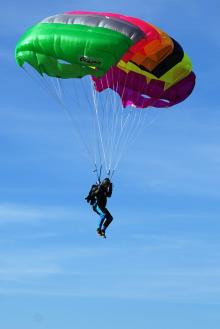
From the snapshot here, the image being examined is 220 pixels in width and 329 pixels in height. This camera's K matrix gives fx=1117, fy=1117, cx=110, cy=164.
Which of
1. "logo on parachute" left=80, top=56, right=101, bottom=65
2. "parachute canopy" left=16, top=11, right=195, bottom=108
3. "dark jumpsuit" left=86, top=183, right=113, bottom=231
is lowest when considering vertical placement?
"dark jumpsuit" left=86, top=183, right=113, bottom=231

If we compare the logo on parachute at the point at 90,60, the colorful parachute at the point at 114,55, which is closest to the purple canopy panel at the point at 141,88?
the colorful parachute at the point at 114,55

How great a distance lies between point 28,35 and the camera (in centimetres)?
3894

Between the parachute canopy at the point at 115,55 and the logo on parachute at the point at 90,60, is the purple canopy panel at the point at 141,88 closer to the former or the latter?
the parachute canopy at the point at 115,55

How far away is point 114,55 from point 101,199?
4.94 metres

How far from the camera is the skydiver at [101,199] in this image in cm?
3812

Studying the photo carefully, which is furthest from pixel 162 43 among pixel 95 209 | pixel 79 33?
pixel 95 209

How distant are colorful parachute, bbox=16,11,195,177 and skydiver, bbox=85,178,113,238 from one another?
3.76m

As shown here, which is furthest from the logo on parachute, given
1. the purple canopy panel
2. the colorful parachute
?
the purple canopy panel

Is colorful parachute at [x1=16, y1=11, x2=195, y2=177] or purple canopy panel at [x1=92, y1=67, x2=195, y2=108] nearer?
colorful parachute at [x1=16, y1=11, x2=195, y2=177]

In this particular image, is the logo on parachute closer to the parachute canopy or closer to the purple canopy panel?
the parachute canopy

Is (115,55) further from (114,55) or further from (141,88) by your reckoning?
(141,88)

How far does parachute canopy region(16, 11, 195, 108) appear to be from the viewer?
37.5m

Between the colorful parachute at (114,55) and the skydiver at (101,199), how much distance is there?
3.76m

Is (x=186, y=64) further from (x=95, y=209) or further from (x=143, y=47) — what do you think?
(x=95, y=209)
